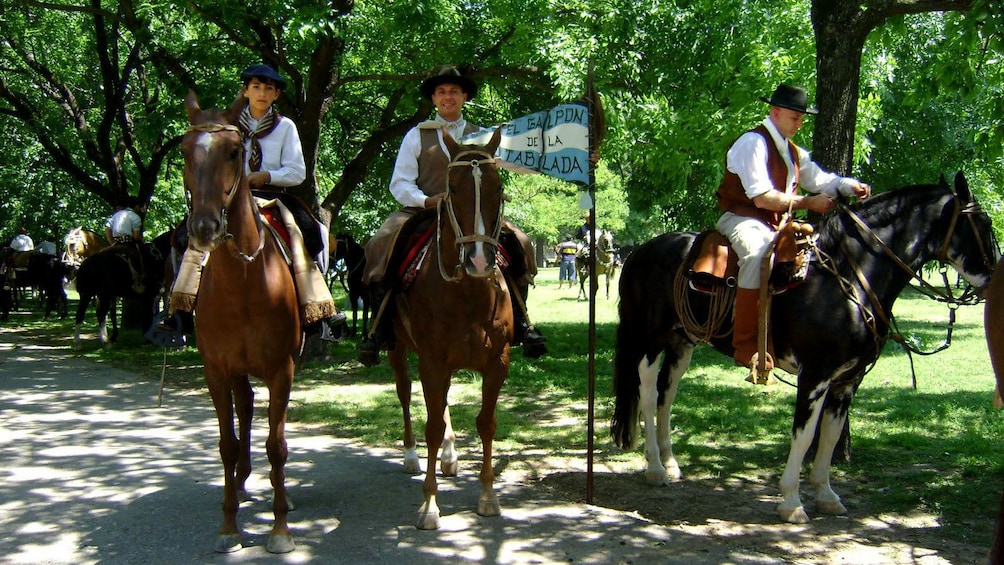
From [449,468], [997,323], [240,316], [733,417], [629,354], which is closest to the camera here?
[997,323]

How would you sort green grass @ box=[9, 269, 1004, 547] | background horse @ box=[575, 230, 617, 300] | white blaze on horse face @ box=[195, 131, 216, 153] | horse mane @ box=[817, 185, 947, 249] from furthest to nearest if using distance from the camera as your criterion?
background horse @ box=[575, 230, 617, 300] < green grass @ box=[9, 269, 1004, 547] < horse mane @ box=[817, 185, 947, 249] < white blaze on horse face @ box=[195, 131, 216, 153]

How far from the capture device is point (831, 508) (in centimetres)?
626

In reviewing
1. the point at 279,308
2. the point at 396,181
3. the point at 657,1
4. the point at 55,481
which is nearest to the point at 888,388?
the point at 657,1

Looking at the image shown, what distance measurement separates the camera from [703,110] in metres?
12.5

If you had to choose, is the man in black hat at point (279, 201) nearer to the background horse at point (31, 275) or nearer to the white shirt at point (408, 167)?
the white shirt at point (408, 167)

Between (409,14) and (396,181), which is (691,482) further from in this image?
(409,14)

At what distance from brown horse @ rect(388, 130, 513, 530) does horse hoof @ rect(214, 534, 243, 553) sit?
1209 mm

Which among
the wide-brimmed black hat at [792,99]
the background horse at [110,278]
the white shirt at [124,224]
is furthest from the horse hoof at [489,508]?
the white shirt at [124,224]

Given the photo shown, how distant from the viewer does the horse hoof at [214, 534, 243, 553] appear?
5391 millimetres

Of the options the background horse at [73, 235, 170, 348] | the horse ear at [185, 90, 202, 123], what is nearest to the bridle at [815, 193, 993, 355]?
the horse ear at [185, 90, 202, 123]

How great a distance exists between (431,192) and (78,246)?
1642 centimetres

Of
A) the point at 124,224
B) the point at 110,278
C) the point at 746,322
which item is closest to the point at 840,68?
the point at 746,322

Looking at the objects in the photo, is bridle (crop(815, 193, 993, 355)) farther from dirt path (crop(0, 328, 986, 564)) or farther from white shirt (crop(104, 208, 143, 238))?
white shirt (crop(104, 208, 143, 238))

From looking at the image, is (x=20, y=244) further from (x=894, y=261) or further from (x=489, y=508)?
(x=894, y=261)
